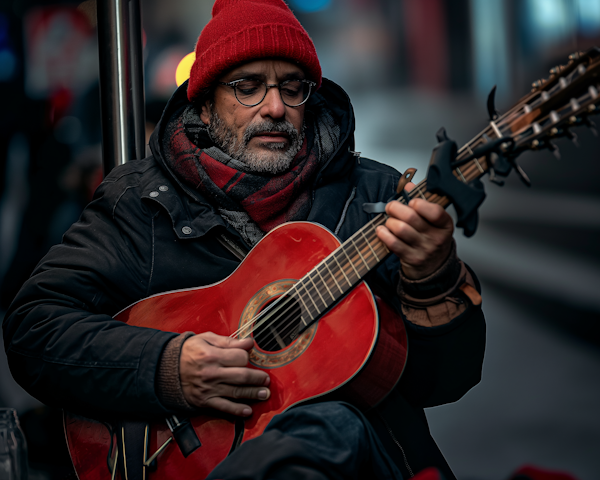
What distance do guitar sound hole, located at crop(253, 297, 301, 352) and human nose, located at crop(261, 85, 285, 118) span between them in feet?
2.16

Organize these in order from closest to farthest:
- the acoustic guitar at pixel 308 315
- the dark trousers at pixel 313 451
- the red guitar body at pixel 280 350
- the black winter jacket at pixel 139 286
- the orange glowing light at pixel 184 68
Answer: the dark trousers at pixel 313 451 < the acoustic guitar at pixel 308 315 < the red guitar body at pixel 280 350 < the black winter jacket at pixel 139 286 < the orange glowing light at pixel 184 68

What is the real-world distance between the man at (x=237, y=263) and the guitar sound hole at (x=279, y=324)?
0.29 feet

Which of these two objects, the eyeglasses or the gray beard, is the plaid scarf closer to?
the gray beard

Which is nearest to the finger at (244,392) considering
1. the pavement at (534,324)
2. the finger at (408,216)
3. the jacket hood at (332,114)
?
the finger at (408,216)

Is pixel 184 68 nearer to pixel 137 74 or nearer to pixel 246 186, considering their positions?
pixel 137 74

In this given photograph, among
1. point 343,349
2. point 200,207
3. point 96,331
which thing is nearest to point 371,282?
point 343,349

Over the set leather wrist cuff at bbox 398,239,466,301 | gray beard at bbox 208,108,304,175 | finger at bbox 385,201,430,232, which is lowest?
leather wrist cuff at bbox 398,239,466,301

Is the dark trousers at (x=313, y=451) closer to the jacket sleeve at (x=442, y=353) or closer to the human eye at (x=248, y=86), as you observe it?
the jacket sleeve at (x=442, y=353)

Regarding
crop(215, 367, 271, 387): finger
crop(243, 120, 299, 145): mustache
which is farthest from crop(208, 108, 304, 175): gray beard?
crop(215, 367, 271, 387): finger

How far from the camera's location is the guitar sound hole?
4.38 ft

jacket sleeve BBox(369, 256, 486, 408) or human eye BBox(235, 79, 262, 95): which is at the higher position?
human eye BBox(235, 79, 262, 95)

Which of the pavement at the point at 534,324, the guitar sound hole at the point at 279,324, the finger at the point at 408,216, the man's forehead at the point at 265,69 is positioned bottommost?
the pavement at the point at 534,324

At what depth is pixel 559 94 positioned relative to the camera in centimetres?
104

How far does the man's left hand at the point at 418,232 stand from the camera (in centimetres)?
114
